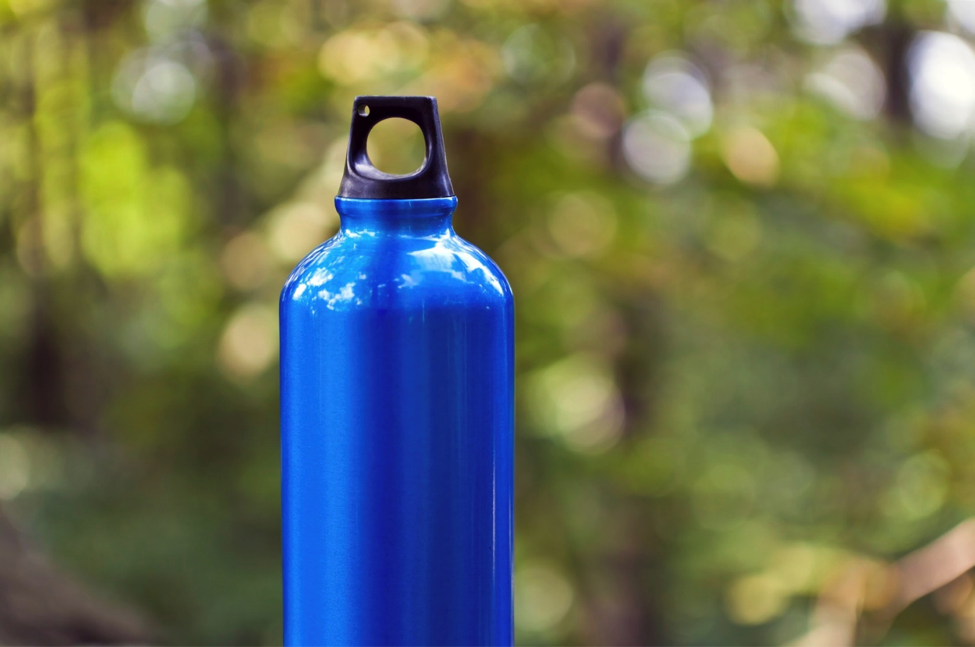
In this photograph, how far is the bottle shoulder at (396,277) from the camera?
2.91ft

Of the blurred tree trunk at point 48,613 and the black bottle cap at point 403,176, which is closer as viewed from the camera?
the black bottle cap at point 403,176

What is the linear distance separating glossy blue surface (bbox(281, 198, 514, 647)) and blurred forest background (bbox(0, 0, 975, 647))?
875 millimetres

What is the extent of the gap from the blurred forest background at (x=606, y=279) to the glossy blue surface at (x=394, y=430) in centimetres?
87

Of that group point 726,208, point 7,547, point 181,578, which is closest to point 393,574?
point 7,547

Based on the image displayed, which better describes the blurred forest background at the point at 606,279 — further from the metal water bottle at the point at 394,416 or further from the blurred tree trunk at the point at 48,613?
the metal water bottle at the point at 394,416

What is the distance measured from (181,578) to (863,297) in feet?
9.94

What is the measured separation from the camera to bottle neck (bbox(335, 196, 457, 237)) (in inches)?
36.3

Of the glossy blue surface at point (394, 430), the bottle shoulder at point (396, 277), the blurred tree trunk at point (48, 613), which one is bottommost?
the blurred tree trunk at point (48, 613)

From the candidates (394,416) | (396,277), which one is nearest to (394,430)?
(394,416)

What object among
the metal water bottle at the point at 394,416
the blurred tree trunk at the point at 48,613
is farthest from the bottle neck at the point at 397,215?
the blurred tree trunk at the point at 48,613

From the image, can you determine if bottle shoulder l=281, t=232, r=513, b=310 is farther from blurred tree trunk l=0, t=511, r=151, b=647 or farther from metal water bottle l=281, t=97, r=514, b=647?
blurred tree trunk l=0, t=511, r=151, b=647

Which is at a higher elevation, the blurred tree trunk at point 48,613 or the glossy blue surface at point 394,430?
the glossy blue surface at point 394,430

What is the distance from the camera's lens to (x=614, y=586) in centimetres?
302

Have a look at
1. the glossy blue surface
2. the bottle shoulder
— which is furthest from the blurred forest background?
the bottle shoulder
